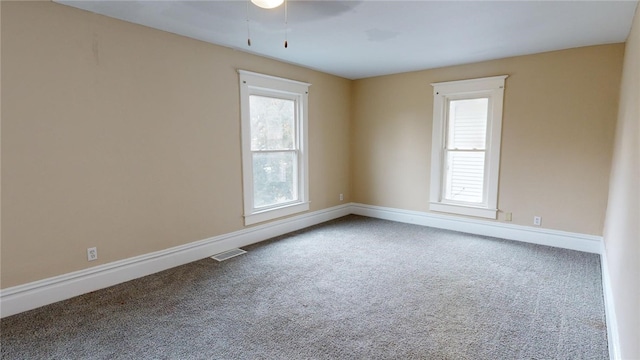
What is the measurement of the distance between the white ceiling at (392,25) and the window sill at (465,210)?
203cm

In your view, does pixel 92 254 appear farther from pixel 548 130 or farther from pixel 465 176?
pixel 548 130

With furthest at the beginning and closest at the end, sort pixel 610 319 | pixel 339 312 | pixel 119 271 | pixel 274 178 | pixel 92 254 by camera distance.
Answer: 1. pixel 274 178
2. pixel 119 271
3. pixel 92 254
4. pixel 339 312
5. pixel 610 319

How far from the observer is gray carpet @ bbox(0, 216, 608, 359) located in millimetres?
2080

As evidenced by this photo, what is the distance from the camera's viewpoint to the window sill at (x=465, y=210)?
447 centimetres

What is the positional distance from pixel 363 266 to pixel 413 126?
2596mm

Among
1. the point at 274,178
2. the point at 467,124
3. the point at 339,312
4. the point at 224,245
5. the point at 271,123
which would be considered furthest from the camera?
the point at 467,124

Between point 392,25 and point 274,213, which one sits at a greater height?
point 392,25

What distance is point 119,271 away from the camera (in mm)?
3020

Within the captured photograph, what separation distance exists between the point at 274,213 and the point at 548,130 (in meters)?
3.61

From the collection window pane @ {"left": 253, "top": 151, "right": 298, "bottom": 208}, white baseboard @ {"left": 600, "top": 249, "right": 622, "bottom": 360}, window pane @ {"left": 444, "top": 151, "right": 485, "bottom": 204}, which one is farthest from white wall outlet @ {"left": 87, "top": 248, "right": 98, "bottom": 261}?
window pane @ {"left": 444, "top": 151, "right": 485, "bottom": 204}

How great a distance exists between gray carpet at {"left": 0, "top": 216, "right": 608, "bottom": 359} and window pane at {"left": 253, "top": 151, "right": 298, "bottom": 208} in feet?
2.98

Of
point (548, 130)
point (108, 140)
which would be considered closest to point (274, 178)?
point (108, 140)

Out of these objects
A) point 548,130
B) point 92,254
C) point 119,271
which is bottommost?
point 119,271

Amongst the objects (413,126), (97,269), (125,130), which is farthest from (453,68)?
(97,269)
